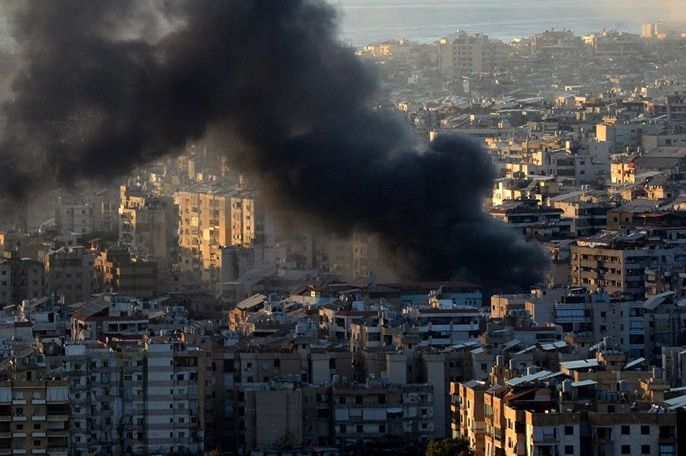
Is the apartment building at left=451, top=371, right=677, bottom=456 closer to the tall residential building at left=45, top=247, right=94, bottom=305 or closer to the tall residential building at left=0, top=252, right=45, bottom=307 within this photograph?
the tall residential building at left=0, top=252, right=45, bottom=307

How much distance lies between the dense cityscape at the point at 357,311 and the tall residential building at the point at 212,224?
0.23 ft

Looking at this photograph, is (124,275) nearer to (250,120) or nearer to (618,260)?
(250,120)

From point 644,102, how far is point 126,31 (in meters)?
50.2

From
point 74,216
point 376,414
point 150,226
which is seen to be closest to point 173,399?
point 376,414

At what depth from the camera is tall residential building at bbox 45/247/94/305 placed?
60.1 metres

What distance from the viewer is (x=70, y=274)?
6100 cm

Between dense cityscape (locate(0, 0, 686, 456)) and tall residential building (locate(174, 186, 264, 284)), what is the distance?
71 millimetres

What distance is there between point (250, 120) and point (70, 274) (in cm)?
444

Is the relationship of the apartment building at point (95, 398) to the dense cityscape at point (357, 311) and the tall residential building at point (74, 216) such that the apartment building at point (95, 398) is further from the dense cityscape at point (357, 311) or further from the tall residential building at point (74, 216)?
the tall residential building at point (74, 216)

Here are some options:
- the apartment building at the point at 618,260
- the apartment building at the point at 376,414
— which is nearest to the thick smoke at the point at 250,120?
the apartment building at the point at 618,260

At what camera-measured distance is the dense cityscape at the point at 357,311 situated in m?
37.2

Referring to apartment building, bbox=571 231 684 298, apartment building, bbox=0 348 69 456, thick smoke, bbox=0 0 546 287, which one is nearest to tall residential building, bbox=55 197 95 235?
thick smoke, bbox=0 0 546 287

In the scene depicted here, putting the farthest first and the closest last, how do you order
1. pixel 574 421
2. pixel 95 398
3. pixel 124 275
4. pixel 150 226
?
pixel 150 226
pixel 124 275
pixel 95 398
pixel 574 421

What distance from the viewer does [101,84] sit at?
197 feet
